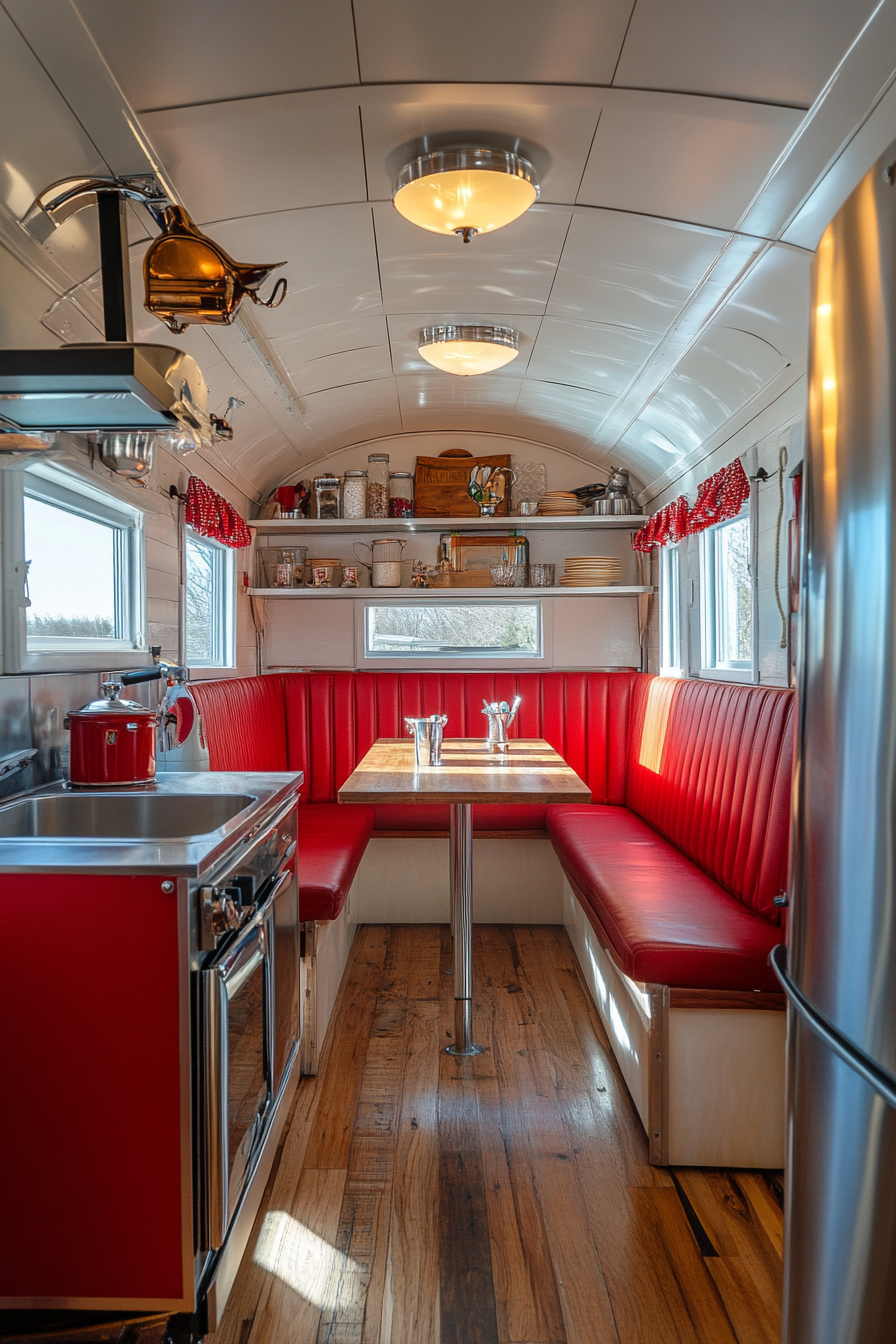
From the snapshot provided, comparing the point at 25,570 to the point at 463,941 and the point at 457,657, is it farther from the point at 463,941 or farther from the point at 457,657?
the point at 457,657

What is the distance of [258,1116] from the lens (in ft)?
6.37

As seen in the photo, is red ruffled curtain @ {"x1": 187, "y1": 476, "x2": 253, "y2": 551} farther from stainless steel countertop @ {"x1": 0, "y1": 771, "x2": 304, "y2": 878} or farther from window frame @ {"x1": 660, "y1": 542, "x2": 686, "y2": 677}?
window frame @ {"x1": 660, "y1": 542, "x2": 686, "y2": 677}

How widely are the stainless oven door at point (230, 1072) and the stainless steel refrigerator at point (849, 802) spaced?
38.4 inches

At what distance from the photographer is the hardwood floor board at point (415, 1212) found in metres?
1.73

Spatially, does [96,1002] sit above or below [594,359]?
below

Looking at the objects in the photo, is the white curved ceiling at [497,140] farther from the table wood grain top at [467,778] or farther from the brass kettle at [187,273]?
the table wood grain top at [467,778]

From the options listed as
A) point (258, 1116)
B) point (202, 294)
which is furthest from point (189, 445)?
point (258, 1116)

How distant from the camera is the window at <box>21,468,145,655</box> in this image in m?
2.55

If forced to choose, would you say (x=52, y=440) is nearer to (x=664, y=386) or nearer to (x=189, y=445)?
(x=189, y=445)

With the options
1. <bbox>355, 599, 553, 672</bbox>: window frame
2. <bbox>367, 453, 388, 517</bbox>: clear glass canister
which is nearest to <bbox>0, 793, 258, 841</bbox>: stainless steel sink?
<bbox>355, 599, 553, 672</bbox>: window frame

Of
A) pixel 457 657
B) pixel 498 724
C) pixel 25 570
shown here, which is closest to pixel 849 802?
pixel 25 570

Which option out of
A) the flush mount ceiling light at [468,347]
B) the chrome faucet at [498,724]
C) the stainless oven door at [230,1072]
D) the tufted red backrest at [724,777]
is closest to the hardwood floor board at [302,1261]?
the stainless oven door at [230,1072]

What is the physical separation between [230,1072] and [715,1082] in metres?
1.27

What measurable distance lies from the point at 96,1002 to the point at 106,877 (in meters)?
0.21
